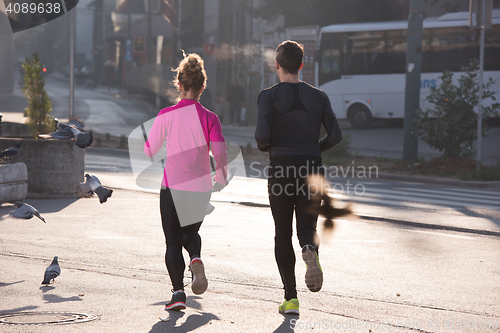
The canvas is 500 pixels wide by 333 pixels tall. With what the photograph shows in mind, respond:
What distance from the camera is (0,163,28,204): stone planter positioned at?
9391 mm

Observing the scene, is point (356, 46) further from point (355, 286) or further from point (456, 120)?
point (355, 286)

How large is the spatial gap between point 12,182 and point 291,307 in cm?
591

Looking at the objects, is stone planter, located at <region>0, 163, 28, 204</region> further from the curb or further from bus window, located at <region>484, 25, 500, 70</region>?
bus window, located at <region>484, 25, 500, 70</region>

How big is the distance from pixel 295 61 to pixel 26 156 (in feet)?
23.3

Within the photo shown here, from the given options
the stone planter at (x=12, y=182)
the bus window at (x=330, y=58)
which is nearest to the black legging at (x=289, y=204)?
the stone planter at (x=12, y=182)

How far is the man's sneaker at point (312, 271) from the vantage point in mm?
4543

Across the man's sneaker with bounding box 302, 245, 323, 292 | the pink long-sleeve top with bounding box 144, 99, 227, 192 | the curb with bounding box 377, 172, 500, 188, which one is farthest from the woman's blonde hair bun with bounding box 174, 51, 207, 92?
the curb with bounding box 377, 172, 500, 188

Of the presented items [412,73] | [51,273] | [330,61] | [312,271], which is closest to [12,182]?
[51,273]

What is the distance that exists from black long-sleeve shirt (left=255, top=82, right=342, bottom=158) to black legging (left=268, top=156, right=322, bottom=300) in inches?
3.1

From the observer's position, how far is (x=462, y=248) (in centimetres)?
792

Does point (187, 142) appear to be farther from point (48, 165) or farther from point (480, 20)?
point (480, 20)

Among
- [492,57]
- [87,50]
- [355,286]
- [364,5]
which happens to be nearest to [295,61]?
[355,286]

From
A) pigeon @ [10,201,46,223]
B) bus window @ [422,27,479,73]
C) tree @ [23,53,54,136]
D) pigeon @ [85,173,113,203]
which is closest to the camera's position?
pigeon @ [10,201,46,223]

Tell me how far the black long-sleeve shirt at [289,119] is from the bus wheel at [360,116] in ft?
76.4
